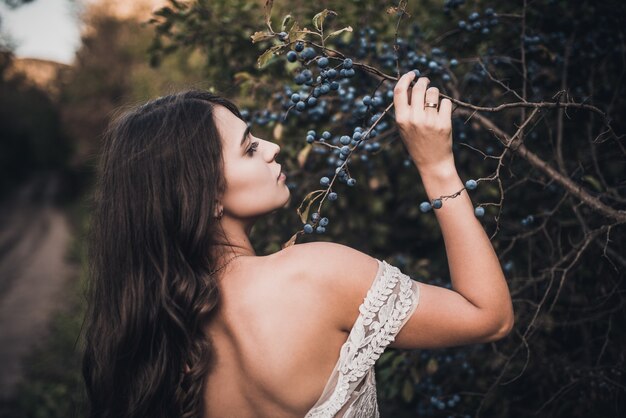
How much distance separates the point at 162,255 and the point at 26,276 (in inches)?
447

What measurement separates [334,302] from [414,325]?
0.21 m

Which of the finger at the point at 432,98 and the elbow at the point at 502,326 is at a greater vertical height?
the finger at the point at 432,98

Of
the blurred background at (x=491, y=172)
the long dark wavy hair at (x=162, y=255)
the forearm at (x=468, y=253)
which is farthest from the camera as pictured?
the blurred background at (x=491, y=172)

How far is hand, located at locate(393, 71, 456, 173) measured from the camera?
3.88ft

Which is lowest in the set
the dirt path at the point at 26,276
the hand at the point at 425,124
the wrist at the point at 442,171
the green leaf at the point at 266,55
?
the dirt path at the point at 26,276

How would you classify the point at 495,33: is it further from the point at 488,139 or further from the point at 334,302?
the point at 334,302

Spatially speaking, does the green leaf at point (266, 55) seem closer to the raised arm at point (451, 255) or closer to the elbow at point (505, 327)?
the raised arm at point (451, 255)

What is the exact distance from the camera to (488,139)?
91.3 inches

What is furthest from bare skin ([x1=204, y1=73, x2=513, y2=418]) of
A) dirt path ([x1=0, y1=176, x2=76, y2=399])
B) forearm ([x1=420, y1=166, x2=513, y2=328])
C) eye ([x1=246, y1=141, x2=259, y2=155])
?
dirt path ([x1=0, y1=176, x2=76, y2=399])

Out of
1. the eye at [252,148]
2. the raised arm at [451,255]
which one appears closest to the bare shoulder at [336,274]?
the raised arm at [451,255]

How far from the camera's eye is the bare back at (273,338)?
1.23m

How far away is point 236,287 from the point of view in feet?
4.34

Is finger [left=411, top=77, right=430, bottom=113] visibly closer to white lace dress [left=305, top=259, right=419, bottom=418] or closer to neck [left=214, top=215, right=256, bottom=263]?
white lace dress [left=305, top=259, right=419, bottom=418]

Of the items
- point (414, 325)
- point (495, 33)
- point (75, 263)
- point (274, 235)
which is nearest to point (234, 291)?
point (414, 325)
